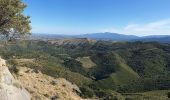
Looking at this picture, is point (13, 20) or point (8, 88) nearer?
point (8, 88)

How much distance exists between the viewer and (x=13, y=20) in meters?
52.5

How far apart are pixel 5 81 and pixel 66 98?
38631 mm

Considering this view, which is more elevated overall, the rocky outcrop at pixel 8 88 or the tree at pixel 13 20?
the tree at pixel 13 20

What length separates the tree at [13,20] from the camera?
164 feet

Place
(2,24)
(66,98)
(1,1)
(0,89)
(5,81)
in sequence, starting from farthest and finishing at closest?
1. (66,98)
2. (2,24)
3. (1,1)
4. (5,81)
5. (0,89)

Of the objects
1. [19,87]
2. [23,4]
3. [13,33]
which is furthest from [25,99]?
[23,4]

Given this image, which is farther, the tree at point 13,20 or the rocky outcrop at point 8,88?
the tree at point 13,20

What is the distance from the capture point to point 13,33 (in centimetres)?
5588

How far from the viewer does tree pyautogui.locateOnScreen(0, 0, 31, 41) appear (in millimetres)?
50125

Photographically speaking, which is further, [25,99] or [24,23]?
[24,23]

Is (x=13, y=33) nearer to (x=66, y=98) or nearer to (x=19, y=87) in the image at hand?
(x=19, y=87)

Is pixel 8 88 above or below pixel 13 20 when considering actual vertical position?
below

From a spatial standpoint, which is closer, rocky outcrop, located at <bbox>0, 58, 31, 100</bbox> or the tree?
rocky outcrop, located at <bbox>0, 58, 31, 100</bbox>

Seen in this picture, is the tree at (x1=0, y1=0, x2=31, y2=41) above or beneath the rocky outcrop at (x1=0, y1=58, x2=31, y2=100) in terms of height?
above
